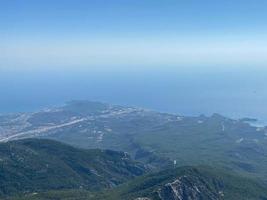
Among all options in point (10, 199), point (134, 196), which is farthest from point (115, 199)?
point (10, 199)

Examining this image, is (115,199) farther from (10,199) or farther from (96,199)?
(10,199)

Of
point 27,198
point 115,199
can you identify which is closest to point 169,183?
point 115,199

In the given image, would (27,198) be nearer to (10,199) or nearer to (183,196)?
(10,199)

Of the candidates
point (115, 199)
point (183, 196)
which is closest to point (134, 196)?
point (115, 199)

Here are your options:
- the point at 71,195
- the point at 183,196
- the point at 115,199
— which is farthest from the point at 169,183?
the point at 71,195

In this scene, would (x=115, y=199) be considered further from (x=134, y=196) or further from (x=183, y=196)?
(x=183, y=196)

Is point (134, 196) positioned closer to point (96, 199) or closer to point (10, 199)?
point (96, 199)
